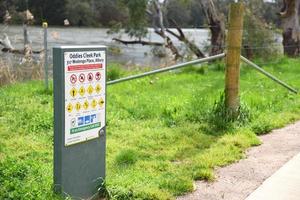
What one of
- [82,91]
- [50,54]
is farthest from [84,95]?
[50,54]

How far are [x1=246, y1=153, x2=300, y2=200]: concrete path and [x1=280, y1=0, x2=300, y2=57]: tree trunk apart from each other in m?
13.5

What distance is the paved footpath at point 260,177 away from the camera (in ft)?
15.7

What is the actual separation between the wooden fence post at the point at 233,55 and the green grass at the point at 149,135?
30 cm

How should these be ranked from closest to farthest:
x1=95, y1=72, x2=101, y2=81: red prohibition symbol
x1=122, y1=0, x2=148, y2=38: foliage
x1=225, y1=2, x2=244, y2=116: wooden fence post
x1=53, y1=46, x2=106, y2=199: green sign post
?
1. x1=53, y1=46, x2=106, y2=199: green sign post
2. x1=95, y1=72, x2=101, y2=81: red prohibition symbol
3. x1=225, y1=2, x2=244, y2=116: wooden fence post
4. x1=122, y1=0, x2=148, y2=38: foliage

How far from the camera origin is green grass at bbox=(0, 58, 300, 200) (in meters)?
4.76

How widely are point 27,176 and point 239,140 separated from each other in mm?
2902

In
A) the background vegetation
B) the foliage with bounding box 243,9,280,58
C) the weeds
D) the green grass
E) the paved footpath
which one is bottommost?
the paved footpath

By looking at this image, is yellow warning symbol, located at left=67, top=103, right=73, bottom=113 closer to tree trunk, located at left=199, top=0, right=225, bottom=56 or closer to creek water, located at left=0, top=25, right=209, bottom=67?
creek water, located at left=0, top=25, right=209, bottom=67


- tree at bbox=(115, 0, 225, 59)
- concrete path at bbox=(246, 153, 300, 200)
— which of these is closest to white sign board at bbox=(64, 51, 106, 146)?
concrete path at bbox=(246, 153, 300, 200)

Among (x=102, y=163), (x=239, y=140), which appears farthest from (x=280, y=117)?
(x=102, y=163)

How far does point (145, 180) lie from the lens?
5000 millimetres

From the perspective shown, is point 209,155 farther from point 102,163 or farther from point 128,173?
point 102,163

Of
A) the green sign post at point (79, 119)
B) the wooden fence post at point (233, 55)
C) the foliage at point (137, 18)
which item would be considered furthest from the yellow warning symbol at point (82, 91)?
the foliage at point (137, 18)

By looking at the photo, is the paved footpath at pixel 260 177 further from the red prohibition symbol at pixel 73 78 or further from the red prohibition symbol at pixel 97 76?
the red prohibition symbol at pixel 73 78
